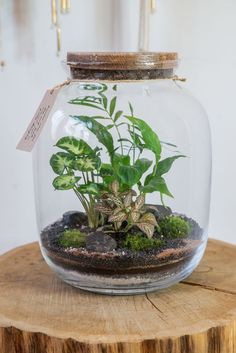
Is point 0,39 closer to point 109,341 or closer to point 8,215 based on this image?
point 8,215

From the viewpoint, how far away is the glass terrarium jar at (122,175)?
0.94 metres

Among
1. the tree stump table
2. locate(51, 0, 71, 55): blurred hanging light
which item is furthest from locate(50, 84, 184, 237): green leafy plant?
locate(51, 0, 71, 55): blurred hanging light

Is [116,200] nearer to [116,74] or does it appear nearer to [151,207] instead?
[151,207]

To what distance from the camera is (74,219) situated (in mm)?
1036

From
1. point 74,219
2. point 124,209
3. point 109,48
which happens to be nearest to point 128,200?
Answer: point 124,209

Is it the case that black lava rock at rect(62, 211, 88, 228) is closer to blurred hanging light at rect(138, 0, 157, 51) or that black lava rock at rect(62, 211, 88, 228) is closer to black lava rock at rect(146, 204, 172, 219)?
black lava rock at rect(146, 204, 172, 219)

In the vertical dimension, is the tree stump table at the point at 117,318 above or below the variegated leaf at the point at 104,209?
below

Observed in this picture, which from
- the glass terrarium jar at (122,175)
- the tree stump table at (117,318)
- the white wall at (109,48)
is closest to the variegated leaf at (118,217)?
the glass terrarium jar at (122,175)

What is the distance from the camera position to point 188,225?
1018mm

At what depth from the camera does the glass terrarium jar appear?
941 mm

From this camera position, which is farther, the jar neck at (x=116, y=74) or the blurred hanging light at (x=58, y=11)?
the blurred hanging light at (x=58, y=11)

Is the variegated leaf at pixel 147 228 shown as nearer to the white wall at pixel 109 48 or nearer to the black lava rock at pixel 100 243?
the black lava rock at pixel 100 243

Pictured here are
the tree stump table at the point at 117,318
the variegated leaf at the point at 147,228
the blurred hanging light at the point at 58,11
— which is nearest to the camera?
the tree stump table at the point at 117,318

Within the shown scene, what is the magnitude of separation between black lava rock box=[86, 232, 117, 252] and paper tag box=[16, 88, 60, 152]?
0.59ft
